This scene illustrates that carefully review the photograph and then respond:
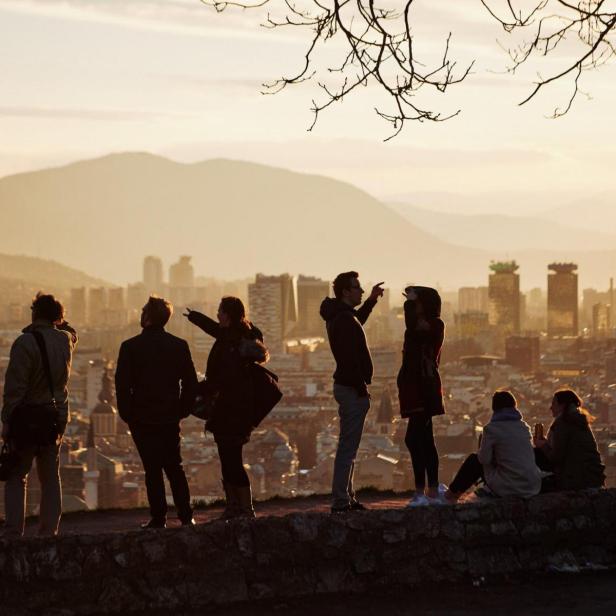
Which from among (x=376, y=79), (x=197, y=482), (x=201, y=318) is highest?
(x=376, y=79)

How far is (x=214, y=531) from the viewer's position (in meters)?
7.61

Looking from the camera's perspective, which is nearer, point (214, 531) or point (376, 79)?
point (214, 531)

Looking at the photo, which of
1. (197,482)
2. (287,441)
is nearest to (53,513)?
(197,482)

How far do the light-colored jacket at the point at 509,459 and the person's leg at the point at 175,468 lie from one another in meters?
1.57

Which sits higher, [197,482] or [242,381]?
[242,381]

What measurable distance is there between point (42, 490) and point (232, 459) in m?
1.04

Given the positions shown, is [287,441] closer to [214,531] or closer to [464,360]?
[464,360]

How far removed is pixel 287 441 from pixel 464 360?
183 feet

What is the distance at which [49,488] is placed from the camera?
7.98 m

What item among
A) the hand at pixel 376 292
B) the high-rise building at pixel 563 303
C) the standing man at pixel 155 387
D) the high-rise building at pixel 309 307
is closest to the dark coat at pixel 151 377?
the standing man at pixel 155 387

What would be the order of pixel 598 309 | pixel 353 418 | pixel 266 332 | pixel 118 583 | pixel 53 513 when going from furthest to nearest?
pixel 598 309
pixel 266 332
pixel 353 418
pixel 53 513
pixel 118 583

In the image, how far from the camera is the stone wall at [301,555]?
7.34 m

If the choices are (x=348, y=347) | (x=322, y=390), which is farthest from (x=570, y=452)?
(x=322, y=390)

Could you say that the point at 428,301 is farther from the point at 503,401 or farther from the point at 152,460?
the point at 152,460
